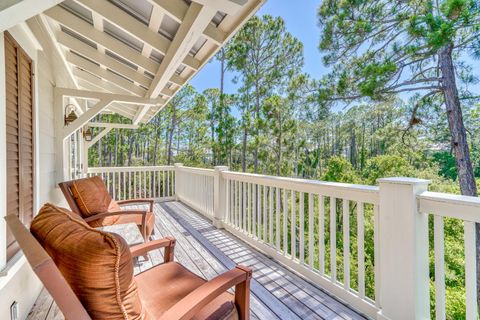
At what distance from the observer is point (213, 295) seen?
1202mm

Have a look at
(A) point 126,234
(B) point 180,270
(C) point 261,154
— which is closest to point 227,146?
(C) point 261,154

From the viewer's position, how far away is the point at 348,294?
2.16 metres

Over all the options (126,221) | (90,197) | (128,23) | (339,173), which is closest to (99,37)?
(128,23)

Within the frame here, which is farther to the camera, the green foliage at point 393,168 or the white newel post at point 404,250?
the green foliage at point 393,168

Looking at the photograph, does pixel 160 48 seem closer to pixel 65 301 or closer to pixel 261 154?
pixel 65 301

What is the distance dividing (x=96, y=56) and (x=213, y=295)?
3307 mm

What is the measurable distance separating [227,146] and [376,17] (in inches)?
394

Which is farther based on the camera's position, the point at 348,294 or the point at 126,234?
the point at 126,234

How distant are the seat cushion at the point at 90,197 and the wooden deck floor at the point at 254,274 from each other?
2.77ft

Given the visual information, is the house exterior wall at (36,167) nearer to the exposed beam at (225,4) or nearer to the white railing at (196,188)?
the exposed beam at (225,4)

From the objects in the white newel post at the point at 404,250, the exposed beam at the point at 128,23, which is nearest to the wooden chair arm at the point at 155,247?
the white newel post at the point at 404,250

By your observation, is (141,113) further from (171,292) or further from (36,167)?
(171,292)

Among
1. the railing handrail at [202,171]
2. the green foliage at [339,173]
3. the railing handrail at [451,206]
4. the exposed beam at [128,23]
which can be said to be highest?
the exposed beam at [128,23]

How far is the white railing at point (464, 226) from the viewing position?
1.43 m
